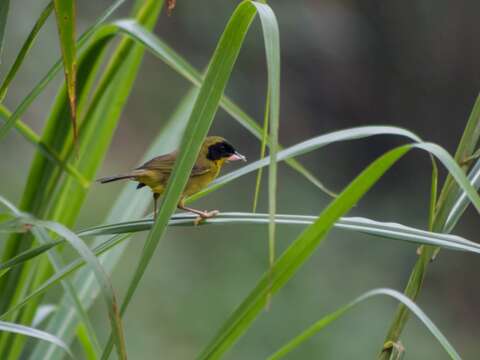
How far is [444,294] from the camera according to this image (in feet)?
29.8

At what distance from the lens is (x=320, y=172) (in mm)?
9812

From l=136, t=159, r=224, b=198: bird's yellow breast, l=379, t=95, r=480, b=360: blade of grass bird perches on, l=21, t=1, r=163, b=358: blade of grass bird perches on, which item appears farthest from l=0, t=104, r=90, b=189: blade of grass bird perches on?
l=379, t=95, r=480, b=360: blade of grass bird perches on

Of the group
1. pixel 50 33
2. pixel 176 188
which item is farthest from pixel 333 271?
pixel 176 188

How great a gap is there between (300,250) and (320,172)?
8.44m

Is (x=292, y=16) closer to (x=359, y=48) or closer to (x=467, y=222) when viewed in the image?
(x=359, y=48)

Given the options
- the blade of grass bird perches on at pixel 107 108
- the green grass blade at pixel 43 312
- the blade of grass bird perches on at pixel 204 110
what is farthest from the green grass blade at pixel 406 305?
the green grass blade at pixel 43 312

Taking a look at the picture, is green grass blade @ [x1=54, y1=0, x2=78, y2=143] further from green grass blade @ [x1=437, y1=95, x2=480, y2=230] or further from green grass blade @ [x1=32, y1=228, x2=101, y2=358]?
green grass blade @ [x1=437, y1=95, x2=480, y2=230]

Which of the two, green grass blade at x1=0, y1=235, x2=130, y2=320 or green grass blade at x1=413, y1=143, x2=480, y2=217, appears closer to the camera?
green grass blade at x1=413, y1=143, x2=480, y2=217

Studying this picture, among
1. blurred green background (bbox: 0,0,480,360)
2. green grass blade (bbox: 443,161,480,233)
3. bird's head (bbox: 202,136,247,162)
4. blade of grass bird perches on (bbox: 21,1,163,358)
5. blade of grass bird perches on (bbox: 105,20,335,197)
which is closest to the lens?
green grass blade (bbox: 443,161,480,233)

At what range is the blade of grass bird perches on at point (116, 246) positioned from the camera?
7.52 ft

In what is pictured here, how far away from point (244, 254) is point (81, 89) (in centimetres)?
660

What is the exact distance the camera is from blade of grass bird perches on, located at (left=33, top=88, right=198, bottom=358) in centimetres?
229

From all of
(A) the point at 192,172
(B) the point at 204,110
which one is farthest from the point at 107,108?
(B) the point at 204,110

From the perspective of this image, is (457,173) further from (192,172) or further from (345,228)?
(192,172)
